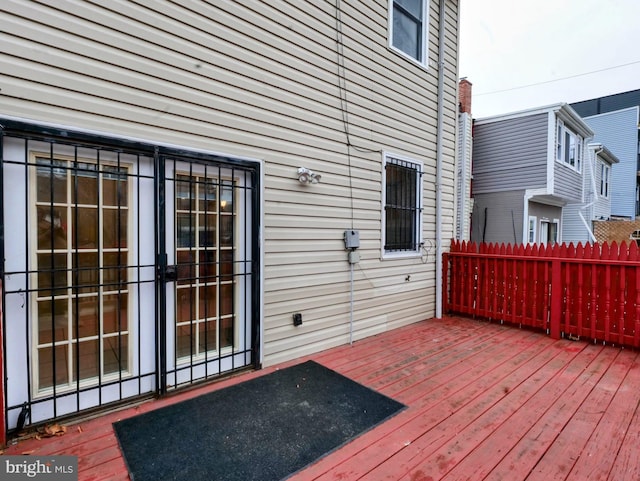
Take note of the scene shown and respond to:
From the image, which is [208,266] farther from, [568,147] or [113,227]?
[568,147]

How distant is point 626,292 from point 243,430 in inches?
175

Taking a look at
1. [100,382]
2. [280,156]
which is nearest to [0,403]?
[100,382]

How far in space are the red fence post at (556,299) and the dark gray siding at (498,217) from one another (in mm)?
6305

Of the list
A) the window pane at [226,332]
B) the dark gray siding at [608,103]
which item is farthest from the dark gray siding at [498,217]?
the dark gray siding at [608,103]

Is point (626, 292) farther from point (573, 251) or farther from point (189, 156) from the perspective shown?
point (189, 156)

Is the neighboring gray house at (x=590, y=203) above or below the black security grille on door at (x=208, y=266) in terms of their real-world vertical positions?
above

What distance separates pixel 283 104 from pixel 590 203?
14.5 metres

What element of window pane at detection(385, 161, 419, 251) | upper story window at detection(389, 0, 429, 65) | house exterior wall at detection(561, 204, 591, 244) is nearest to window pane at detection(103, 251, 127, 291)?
window pane at detection(385, 161, 419, 251)

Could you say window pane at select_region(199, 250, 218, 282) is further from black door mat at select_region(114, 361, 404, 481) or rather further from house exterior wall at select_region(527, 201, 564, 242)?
house exterior wall at select_region(527, 201, 564, 242)

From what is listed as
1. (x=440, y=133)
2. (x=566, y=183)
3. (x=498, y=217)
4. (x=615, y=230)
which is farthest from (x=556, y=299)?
(x=615, y=230)

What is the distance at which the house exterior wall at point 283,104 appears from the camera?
2113 millimetres

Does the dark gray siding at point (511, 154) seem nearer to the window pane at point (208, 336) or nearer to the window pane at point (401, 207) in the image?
the window pane at point (401, 207)

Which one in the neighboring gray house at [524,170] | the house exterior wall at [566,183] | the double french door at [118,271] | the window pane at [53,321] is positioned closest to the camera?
the double french door at [118,271]

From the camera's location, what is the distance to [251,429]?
214 cm
